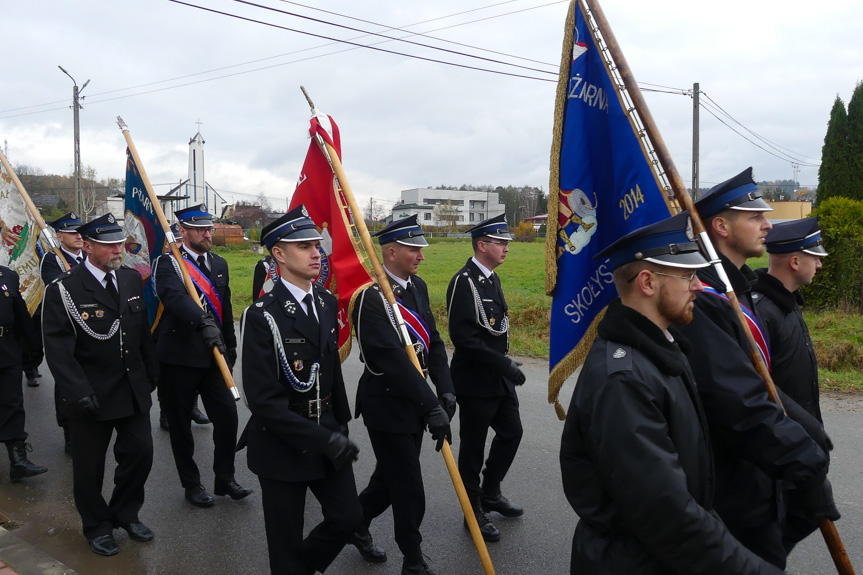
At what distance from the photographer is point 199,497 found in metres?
4.77

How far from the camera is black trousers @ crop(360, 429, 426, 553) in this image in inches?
142

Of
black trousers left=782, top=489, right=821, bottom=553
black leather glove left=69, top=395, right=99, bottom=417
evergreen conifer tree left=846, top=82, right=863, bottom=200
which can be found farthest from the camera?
evergreen conifer tree left=846, top=82, right=863, bottom=200

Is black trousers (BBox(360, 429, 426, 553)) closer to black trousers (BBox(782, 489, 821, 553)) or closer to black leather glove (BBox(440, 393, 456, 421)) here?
black leather glove (BBox(440, 393, 456, 421))

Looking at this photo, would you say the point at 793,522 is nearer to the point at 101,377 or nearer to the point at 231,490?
the point at 231,490

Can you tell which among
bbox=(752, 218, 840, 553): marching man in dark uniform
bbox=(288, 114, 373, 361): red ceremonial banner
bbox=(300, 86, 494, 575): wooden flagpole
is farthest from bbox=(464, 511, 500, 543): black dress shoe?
bbox=(752, 218, 840, 553): marching man in dark uniform

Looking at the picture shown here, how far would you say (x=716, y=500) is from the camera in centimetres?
264

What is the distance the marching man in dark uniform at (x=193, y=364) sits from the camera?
15.9ft

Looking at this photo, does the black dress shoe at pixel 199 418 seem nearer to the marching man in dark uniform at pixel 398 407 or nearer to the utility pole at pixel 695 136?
the marching man in dark uniform at pixel 398 407

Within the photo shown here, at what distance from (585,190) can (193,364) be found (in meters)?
3.27

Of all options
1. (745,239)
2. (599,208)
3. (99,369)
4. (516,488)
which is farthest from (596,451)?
(99,369)

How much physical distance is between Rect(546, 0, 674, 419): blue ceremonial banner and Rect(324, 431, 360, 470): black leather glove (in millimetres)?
1275

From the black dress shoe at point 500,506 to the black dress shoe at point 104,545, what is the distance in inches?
93.1

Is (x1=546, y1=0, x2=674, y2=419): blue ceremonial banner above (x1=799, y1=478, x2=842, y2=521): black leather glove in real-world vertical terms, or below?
above

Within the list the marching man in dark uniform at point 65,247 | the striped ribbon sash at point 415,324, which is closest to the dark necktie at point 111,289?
the striped ribbon sash at point 415,324
